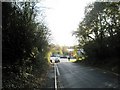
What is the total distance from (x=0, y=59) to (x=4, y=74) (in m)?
2.34

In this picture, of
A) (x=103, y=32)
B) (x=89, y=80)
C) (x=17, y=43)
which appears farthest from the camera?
(x=103, y=32)

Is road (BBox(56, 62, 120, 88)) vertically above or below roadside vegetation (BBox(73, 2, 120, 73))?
below

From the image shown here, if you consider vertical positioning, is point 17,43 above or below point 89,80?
above

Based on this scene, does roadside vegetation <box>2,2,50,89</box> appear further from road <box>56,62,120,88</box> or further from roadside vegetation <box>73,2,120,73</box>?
roadside vegetation <box>73,2,120,73</box>

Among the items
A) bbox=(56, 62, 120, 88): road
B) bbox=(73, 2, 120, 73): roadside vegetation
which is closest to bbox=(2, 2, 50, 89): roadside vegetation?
bbox=(56, 62, 120, 88): road

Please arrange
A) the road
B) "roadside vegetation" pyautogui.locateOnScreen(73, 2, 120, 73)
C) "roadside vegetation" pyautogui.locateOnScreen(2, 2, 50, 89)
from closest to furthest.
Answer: "roadside vegetation" pyautogui.locateOnScreen(2, 2, 50, 89) → the road → "roadside vegetation" pyautogui.locateOnScreen(73, 2, 120, 73)

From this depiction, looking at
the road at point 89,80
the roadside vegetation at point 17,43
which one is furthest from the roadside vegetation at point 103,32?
the roadside vegetation at point 17,43

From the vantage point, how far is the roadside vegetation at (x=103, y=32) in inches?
1682

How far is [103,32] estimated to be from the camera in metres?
52.3

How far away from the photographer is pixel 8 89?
14078mm

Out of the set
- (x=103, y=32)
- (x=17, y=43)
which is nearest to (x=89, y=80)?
(x=17, y=43)

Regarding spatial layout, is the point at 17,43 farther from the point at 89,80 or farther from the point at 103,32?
the point at 103,32

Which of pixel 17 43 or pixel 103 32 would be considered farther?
pixel 103 32

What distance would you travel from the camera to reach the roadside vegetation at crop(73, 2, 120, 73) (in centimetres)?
4272
